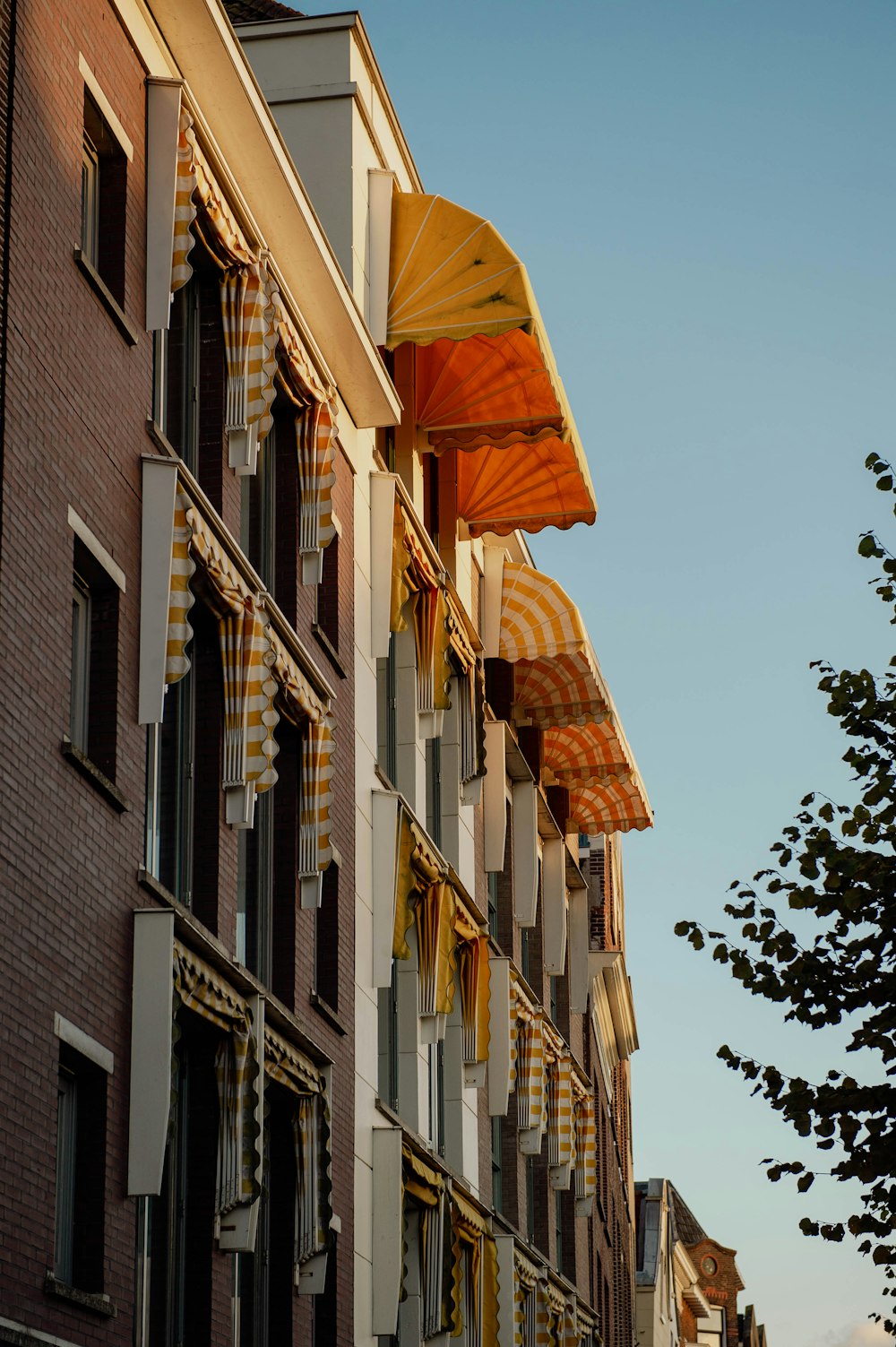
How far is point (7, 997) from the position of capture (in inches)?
545

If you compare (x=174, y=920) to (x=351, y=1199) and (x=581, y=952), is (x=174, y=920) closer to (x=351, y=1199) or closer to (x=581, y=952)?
(x=351, y=1199)

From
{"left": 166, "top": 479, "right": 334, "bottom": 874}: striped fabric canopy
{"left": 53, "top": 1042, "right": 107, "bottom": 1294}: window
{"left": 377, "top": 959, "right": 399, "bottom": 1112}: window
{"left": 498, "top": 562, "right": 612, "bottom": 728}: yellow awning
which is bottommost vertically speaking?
{"left": 53, "top": 1042, "right": 107, "bottom": 1294}: window

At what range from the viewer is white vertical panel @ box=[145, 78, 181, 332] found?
59.0ft

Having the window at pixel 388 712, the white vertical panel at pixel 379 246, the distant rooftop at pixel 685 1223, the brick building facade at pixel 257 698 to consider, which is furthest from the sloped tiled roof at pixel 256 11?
the distant rooftop at pixel 685 1223

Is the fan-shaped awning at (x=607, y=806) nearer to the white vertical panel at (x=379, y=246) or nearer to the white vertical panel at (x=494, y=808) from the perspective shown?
the white vertical panel at (x=494, y=808)

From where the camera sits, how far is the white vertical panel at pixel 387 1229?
24.3 meters

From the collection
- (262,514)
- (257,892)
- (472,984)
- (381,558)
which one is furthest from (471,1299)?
(262,514)

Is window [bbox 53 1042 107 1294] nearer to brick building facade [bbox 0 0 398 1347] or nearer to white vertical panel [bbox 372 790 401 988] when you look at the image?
brick building facade [bbox 0 0 398 1347]

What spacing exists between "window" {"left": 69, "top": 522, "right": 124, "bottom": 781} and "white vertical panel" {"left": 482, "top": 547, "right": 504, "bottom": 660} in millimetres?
19319

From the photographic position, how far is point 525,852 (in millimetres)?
37969

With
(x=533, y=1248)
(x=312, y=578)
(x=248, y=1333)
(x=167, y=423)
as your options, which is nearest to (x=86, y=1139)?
(x=248, y=1333)

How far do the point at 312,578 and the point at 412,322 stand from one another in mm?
5467

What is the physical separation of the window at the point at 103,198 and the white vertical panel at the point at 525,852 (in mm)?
21045

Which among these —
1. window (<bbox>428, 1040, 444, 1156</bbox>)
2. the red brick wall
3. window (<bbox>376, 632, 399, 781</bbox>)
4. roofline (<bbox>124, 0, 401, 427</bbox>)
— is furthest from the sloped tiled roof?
window (<bbox>428, 1040, 444, 1156</bbox>)
